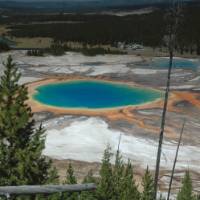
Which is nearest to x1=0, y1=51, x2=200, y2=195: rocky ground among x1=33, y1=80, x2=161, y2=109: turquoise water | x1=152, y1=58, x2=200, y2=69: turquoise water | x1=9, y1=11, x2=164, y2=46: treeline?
x1=33, y1=80, x2=161, y2=109: turquoise water

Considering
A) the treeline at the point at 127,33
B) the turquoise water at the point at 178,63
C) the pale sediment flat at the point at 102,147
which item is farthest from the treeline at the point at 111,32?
the pale sediment flat at the point at 102,147

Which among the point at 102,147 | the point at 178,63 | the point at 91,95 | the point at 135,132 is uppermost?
the point at 178,63

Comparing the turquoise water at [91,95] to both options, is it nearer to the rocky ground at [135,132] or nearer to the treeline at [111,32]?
the rocky ground at [135,132]

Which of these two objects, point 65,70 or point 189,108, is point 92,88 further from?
point 189,108

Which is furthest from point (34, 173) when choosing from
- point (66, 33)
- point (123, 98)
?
point (66, 33)

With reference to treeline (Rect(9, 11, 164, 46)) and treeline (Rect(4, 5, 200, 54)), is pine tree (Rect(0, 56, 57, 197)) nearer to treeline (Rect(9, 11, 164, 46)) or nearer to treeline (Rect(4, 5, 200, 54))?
treeline (Rect(4, 5, 200, 54))

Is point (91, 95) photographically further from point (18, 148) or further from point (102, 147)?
point (18, 148)

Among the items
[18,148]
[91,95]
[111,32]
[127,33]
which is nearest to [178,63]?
[91,95]
